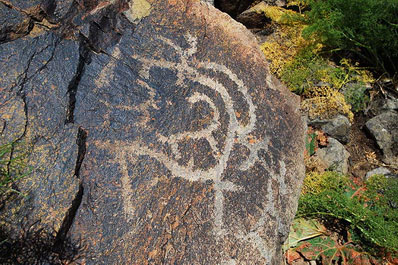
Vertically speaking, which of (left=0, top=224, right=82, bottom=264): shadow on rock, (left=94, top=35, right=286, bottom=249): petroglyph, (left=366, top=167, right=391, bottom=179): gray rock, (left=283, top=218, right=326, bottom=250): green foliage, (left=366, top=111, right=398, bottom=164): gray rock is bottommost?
(left=283, top=218, right=326, bottom=250): green foliage

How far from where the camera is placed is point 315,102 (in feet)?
9.09

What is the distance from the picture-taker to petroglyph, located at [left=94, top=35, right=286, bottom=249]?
1735mm

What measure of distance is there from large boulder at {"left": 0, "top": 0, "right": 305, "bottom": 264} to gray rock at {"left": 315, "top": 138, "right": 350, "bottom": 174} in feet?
1.73

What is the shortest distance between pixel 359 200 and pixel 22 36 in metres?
2.29

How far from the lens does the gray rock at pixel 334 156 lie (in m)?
2.61

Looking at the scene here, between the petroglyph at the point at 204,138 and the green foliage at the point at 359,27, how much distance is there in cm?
110

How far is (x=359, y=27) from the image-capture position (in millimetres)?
2789

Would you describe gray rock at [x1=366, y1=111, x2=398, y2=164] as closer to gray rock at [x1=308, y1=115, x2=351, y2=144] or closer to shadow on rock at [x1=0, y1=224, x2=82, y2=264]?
gray rock at [x1=308, y1=115, x2=351, y2=144]

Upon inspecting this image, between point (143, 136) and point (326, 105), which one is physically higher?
point (143, 136)

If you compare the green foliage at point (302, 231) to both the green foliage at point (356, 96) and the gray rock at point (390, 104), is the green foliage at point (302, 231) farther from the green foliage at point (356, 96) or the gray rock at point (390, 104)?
the gray rock at point (390, 104)

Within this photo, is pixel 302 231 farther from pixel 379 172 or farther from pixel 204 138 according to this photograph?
pixel 204 138

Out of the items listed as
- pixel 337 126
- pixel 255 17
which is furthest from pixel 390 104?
pixel 255 17

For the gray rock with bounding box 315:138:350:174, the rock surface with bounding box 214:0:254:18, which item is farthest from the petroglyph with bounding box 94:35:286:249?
the rock surface with bounding box 214:0:254:18

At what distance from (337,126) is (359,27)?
2.68 ft
